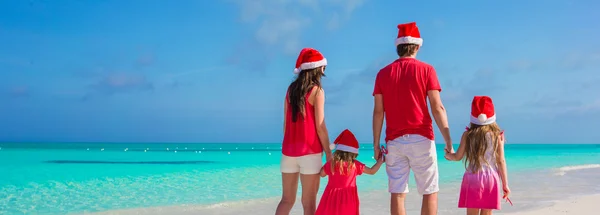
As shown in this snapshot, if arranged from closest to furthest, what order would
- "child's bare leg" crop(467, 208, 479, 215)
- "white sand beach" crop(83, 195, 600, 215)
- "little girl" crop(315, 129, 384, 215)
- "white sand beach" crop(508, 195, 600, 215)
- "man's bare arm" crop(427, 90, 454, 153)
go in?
"man's bare arm" crop(427, 90, 454, 153) < "little girl" crop(315, 129, 384, 215) < "child's bare leg" crop(467, 208, 479, 215) < "white sand beach" crop(508, 195, 600, 215) < "white sand beach" crop(83, 195, 600, 215)

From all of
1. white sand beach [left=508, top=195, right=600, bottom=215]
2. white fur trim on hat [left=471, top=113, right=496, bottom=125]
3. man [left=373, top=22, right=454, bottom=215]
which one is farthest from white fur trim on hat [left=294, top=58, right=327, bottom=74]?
white sand beach [left=508, top=195, right=600, bottom=215]

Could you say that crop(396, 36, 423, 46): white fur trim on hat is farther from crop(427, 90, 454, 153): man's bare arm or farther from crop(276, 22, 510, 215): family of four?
crop(427, 90, 454, 153): man's bare arm

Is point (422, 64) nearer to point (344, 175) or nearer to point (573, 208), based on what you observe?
point (344, 175)

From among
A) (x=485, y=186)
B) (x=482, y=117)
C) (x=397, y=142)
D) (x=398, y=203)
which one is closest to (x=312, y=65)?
(x=397, y=142)

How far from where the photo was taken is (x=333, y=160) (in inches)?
190

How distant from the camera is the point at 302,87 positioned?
189 inches

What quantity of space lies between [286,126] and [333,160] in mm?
538

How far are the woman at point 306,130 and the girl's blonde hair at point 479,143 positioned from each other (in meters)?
1.23

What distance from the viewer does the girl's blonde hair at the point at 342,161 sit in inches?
190

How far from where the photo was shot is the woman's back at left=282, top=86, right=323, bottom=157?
4762 millimetres

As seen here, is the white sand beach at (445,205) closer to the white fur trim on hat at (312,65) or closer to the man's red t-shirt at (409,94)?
the man's red t-shirt at (409,94)

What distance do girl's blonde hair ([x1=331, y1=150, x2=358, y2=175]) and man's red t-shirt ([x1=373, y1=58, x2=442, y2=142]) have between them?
0.45m

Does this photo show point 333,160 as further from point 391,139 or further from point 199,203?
point 199,203

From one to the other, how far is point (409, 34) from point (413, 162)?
3.54 feet
